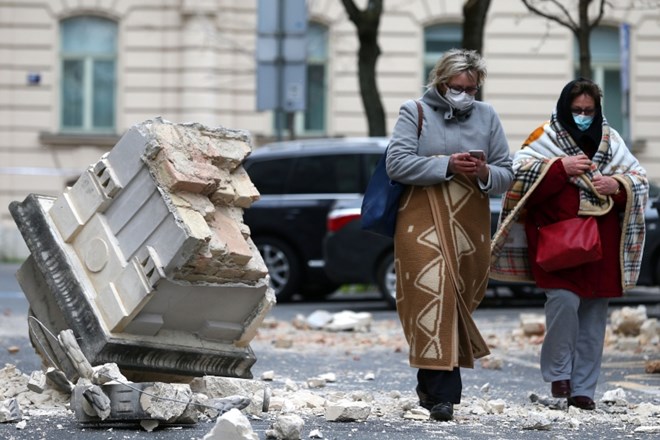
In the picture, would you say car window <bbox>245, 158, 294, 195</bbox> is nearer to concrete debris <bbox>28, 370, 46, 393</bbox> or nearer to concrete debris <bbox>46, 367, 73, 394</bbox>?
concrete debris <bbox>28, 370, 46, 393</bbox>

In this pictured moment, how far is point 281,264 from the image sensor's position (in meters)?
18.1

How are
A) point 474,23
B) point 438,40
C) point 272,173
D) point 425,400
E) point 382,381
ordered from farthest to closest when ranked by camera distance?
point 438,40, point 474,23, point 272,173, point 382,381, point 425,400

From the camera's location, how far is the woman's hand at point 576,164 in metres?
8.22

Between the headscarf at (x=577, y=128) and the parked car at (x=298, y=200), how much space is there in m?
9.47

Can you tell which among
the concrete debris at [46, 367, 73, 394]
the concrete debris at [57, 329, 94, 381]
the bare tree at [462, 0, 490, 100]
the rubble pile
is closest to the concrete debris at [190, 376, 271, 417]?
the rubble pile

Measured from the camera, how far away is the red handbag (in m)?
8.09

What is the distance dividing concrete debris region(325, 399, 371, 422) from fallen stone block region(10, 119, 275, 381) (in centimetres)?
69

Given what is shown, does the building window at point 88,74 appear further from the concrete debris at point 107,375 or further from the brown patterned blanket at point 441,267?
the concrete debris at point 107,375

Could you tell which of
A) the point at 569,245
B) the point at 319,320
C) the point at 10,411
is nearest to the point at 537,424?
the point at 569,245

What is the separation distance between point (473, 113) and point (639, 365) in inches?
147

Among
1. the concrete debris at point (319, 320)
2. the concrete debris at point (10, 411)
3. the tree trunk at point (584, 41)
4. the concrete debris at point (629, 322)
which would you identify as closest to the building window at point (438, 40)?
the tree trunk at point (584, 41)

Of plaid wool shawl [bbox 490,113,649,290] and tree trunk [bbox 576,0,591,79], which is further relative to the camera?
tree trunk [bbox 576,0,591,79]

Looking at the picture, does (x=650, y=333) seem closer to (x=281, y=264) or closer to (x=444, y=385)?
(x=444, y=385)

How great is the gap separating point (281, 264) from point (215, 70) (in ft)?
33.7
